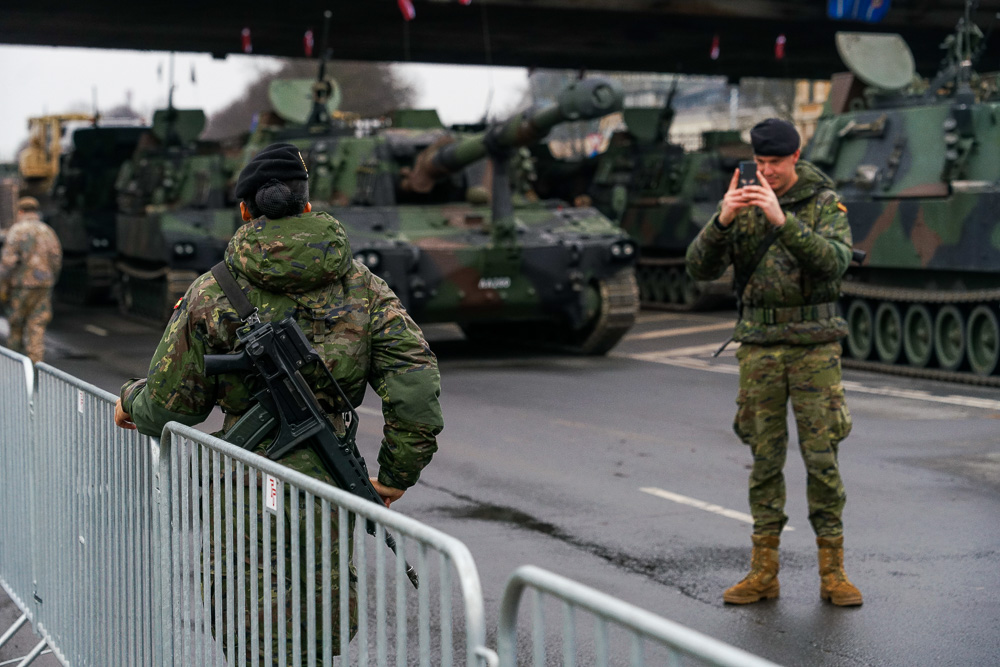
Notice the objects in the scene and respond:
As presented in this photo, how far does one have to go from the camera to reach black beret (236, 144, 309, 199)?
3982mm

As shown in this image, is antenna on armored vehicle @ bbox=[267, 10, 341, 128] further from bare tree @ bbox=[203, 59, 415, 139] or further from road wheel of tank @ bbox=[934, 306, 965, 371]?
bare tree @ bbox=[203, 59, 415, 139]

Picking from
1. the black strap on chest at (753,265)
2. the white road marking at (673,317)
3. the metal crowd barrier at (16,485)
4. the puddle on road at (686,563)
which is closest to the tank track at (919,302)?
the white road marking at (673,317)

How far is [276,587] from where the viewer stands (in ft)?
Answer: 12.1

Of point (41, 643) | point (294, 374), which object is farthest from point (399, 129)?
point (294, 374)

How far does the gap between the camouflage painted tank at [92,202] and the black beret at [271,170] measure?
2261cm

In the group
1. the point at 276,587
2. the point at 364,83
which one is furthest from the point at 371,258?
the point at 364,83

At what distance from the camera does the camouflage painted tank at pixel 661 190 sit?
23.2 meters

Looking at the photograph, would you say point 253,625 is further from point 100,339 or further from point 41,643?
point 100,339

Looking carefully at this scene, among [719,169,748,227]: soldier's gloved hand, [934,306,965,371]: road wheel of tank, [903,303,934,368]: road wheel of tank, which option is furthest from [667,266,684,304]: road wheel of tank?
[719,169,748,227]: soldier's gloved hand

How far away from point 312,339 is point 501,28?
23701 millimetres

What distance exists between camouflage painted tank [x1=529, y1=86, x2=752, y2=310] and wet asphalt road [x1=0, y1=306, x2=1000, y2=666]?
838cm

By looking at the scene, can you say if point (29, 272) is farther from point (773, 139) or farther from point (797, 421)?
point (797, 421)

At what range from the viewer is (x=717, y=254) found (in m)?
6.23

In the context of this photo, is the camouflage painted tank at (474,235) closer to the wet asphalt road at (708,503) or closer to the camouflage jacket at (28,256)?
the wet asphalt road at (708,503)
